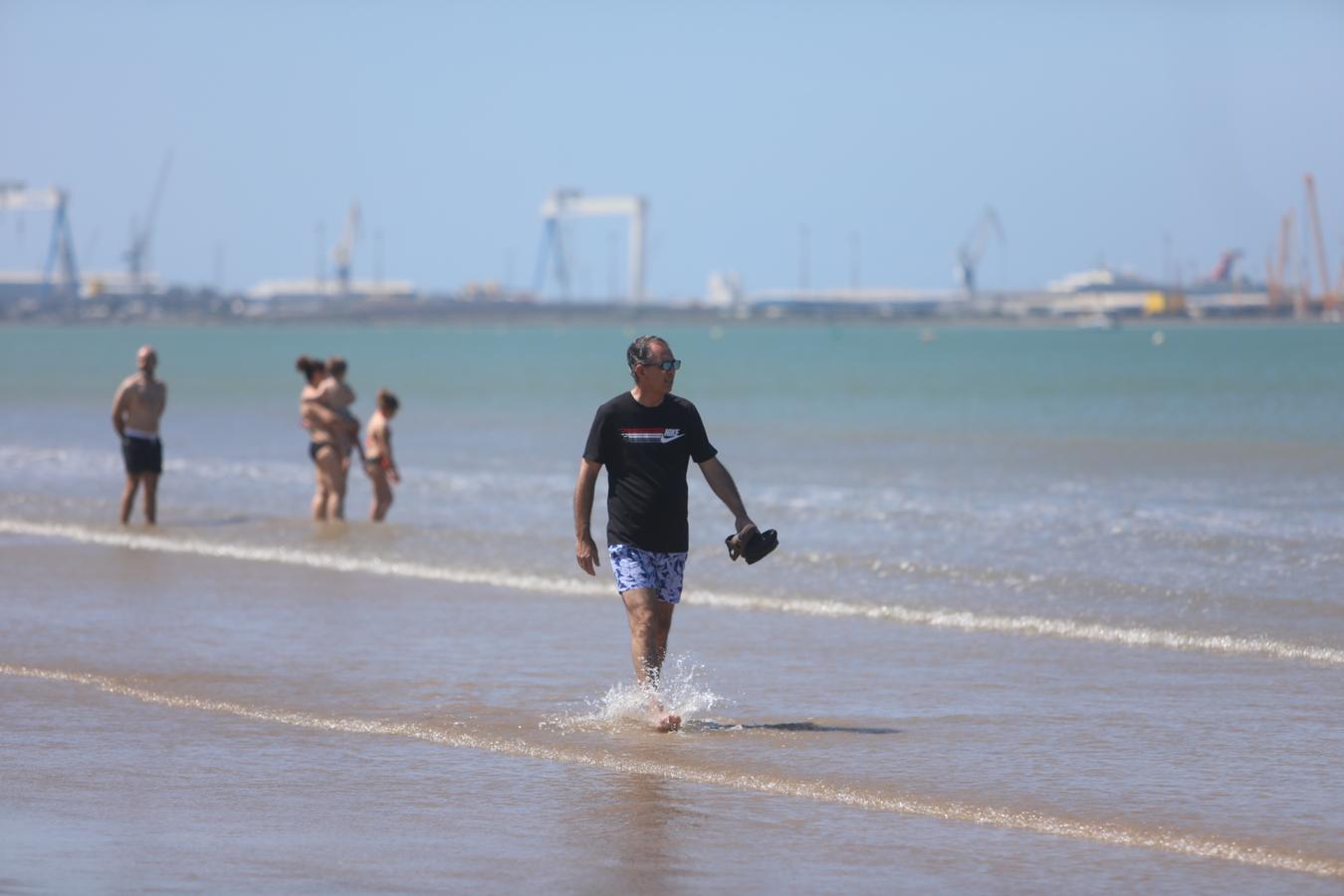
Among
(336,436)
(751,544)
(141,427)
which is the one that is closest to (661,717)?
(751,544)

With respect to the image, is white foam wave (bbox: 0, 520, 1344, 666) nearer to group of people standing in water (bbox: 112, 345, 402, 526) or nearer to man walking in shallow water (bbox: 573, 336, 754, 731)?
group of people standing in water (bbox: 112, 345, 402, 526)

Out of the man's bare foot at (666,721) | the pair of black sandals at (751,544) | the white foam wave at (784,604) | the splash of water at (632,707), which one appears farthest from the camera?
the white foam wave at (784,604)

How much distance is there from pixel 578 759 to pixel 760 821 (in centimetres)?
107

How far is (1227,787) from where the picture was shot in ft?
20.5

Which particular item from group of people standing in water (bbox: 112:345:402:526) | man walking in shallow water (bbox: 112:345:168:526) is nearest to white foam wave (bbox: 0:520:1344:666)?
man walking in shallow water (bbox: 112:345:168:526)

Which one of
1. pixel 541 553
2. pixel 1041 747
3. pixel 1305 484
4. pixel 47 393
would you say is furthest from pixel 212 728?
pixel 47 393

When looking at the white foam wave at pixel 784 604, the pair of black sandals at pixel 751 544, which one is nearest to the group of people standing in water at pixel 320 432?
the white foam wave at pixel 784 604

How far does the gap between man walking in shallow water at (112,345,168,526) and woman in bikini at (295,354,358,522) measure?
1.16 m

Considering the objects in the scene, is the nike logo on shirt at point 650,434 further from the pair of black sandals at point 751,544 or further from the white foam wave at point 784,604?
the white foam wave at point 784,604

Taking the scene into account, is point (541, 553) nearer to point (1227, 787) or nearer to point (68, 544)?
point (68, 544)

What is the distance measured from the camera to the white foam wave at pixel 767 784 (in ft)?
18.1

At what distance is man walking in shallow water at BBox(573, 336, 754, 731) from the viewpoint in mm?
6918

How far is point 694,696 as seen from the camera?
303 inches

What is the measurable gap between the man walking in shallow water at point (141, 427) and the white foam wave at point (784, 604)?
0.50 metres
